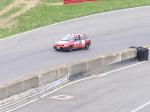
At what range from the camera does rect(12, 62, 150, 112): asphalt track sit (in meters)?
27.1

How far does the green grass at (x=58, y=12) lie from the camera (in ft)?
173

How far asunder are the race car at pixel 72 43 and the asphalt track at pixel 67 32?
1.60 feet

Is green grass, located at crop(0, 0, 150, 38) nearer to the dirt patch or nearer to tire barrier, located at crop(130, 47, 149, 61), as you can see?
the dirt patch

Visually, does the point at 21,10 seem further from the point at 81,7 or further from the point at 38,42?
the point at 38,42

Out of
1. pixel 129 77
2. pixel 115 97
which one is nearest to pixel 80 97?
pixel 115 97

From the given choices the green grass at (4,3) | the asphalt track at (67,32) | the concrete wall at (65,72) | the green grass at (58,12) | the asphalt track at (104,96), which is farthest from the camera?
the green grass at (4,3)

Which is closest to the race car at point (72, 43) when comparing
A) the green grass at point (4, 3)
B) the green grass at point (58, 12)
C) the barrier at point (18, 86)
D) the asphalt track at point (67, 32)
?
the asphalt track at point (67, 32)

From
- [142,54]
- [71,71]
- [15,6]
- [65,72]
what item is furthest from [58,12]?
[65,72]

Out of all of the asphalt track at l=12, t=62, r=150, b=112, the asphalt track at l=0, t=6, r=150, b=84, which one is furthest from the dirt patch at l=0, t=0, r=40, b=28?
the asphalt track at l=12, t=62, r=150, b=112

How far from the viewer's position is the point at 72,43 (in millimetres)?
43188

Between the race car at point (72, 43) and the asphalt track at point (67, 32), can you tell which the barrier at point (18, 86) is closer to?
the asphalt track at point (67, 32)

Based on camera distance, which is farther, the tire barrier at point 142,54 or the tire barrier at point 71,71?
the tire barrier at point 142,54

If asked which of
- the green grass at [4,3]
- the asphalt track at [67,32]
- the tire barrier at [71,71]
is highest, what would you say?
the green grass at [4,3]

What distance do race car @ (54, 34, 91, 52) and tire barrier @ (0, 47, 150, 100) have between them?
5.58 m
